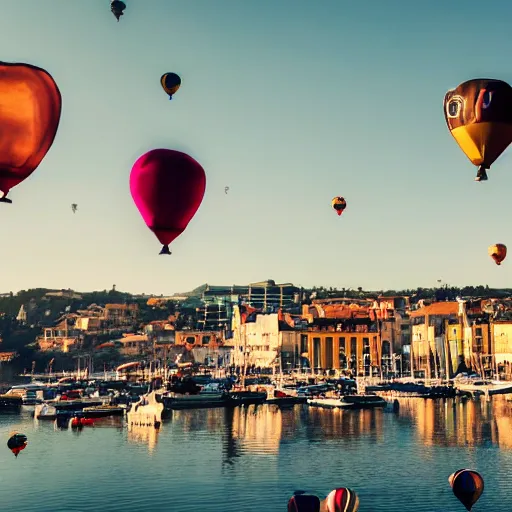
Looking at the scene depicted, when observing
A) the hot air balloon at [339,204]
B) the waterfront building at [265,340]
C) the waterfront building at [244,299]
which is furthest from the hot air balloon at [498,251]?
the waterfront building at [244,299]

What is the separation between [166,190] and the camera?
18109 millimetres

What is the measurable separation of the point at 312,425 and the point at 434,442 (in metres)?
10.2

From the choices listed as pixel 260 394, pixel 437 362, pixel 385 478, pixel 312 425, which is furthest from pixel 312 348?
pixel 385 478

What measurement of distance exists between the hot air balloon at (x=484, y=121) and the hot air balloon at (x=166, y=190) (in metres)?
5.76

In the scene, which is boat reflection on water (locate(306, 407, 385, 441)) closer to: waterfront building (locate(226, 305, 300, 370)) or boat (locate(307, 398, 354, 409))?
boat (locate(307, 398, 354, 409))

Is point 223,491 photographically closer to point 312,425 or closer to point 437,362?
point 312,425

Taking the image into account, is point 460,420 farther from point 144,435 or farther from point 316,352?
point 316,352

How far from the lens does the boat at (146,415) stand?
172 ft

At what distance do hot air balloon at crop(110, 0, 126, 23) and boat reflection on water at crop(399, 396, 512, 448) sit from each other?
24.3 meters

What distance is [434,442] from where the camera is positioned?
139 feet

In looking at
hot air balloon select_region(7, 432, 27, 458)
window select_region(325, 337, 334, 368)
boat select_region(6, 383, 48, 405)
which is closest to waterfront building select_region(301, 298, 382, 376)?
window select_region(325, 337, 334, 368)

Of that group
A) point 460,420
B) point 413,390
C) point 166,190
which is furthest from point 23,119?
point 413,390

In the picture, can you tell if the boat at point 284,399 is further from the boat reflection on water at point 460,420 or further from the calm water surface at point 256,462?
the calm water surface at point 256,462

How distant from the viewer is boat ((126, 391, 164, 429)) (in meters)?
52.4
